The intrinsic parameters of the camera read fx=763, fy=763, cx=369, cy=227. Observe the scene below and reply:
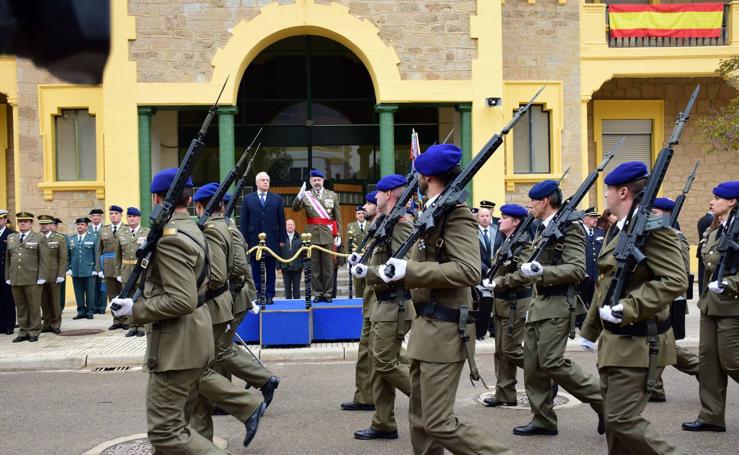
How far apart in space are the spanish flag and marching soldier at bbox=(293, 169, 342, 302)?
31.6ft

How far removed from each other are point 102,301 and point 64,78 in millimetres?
14966

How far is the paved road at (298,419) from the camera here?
6.18m

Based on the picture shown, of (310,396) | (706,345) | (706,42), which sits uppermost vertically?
(706,42)

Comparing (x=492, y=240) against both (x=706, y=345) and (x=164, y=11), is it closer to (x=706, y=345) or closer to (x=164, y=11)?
(x=706, y=345)

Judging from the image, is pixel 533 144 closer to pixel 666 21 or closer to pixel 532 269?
pixel 666 21

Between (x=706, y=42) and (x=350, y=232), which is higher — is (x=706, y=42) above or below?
above

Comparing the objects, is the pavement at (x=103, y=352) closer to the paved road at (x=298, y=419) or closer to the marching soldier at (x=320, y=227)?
the paved road at (x=298, y=419)

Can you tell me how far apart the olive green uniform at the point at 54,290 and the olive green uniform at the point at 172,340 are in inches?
351

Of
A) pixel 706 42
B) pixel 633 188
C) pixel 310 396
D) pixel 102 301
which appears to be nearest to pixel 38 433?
pixel 310 396

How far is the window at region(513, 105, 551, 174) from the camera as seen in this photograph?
60.7 feet

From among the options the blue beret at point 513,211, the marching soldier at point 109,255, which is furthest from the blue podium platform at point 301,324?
the marching soldier at point 109,255

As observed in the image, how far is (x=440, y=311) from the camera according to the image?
4.67m

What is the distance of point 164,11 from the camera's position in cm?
1647

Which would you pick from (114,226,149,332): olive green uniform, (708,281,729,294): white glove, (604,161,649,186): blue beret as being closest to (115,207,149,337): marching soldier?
(114,226,149,332): olive green uniform
